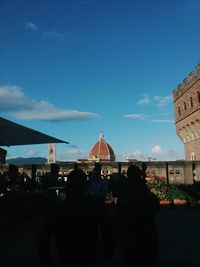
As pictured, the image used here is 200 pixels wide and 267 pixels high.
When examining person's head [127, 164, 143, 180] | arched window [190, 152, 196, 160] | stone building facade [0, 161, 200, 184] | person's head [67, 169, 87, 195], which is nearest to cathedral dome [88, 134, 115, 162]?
arched window [190, 152, 196, 160]

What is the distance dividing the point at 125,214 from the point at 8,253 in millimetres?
3249

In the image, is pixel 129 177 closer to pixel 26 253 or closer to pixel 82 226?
pixel 82 226

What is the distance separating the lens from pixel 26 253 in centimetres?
614

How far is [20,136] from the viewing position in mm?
9227

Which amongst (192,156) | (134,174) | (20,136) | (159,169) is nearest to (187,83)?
(192,156)

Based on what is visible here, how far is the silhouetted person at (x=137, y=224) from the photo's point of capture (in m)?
3.53

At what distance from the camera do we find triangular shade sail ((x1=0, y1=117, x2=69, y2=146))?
8634 mm

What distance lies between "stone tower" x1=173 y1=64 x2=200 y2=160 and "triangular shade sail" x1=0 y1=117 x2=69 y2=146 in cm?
2888

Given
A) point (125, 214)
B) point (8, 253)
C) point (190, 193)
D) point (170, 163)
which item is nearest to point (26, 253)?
point (8, 253)

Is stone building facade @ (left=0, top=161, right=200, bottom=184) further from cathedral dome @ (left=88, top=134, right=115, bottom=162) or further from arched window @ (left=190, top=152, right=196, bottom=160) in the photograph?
cathedral dome @ (left=88, top=134, right=115, bottom=162)

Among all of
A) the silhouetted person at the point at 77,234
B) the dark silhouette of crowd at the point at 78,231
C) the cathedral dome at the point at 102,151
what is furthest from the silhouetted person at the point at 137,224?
the cathedral dome at the point at 102,151

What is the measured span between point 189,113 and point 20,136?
3258 centimetres

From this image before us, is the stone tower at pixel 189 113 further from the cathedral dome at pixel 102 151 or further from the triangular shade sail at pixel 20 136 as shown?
the cathedral dome at pixel 102 151

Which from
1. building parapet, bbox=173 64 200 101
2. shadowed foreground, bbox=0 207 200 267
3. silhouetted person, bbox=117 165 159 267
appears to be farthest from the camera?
building parapet, bbox=173 64 200 101
